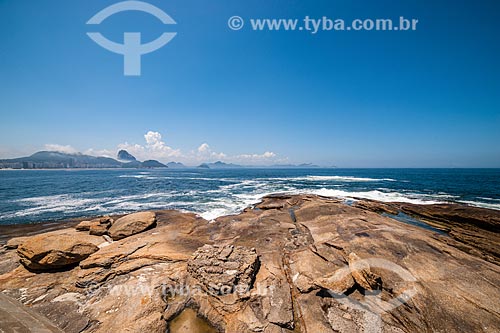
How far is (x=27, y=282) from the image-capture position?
841 centimetres

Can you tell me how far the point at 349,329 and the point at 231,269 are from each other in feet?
15.8

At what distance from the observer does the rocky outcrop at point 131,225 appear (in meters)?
12.8

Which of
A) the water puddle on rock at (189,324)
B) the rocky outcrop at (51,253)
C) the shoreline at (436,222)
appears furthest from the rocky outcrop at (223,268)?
the shoreline at (436,222)

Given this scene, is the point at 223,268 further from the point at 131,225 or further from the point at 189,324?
the point at 131,225

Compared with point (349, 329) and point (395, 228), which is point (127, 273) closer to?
point (349, 329)

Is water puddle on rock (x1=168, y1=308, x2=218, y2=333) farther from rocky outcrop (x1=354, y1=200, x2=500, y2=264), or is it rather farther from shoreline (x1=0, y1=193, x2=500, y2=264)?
rocky outcrop (x1=354, y1=200, x2=500, y2=264)

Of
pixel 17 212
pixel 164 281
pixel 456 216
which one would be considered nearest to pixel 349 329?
pixel 164 281

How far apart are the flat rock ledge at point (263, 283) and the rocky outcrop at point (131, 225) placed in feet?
0.81

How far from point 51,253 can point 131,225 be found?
456 cm

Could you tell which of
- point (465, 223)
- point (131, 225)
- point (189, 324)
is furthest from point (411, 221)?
point (131, 225)

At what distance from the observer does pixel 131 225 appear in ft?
44.3

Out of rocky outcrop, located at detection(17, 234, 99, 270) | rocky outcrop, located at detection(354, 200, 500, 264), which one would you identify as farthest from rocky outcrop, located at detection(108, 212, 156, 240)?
rocky outcrop, located at detection(354, 200, 500, 264)

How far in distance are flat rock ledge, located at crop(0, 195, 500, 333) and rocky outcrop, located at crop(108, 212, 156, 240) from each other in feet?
0.81

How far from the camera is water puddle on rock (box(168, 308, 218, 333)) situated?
21.8 feet
